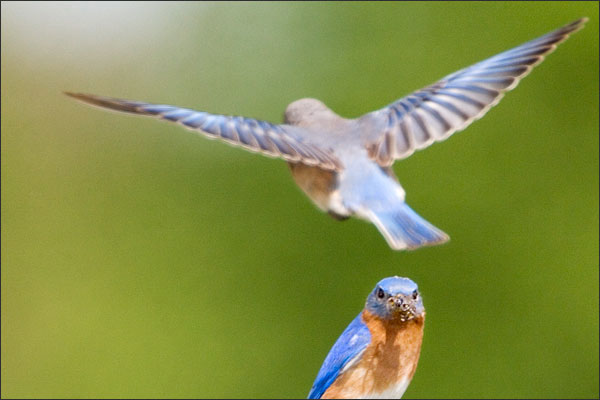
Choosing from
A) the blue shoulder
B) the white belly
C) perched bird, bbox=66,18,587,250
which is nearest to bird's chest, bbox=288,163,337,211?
perched bird, bbox=66,18,587,250

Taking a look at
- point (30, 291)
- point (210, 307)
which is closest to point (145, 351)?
point (210, 307)

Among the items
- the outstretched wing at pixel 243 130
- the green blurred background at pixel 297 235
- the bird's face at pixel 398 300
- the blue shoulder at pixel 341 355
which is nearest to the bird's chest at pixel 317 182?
the outstretched wing at pixel 243 130

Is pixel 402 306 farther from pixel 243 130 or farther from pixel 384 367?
pixel 243 130

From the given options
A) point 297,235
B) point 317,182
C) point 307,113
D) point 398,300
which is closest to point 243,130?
point 317,182

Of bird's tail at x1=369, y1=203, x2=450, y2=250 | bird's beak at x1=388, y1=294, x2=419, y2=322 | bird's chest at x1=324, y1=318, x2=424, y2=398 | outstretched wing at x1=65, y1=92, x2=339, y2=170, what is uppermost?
outstretched wing at x1=65, y1=92, x2=339, y2=170

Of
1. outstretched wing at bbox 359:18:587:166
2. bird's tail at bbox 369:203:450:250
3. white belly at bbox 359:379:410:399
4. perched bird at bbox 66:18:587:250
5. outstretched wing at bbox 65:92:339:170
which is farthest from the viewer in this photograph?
white belly at bbox 359:379:410:399

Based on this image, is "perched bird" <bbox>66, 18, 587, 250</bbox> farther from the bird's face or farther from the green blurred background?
the green blurred background

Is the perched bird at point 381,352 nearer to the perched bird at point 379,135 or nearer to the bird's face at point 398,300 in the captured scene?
the bird's face at point 398,300
